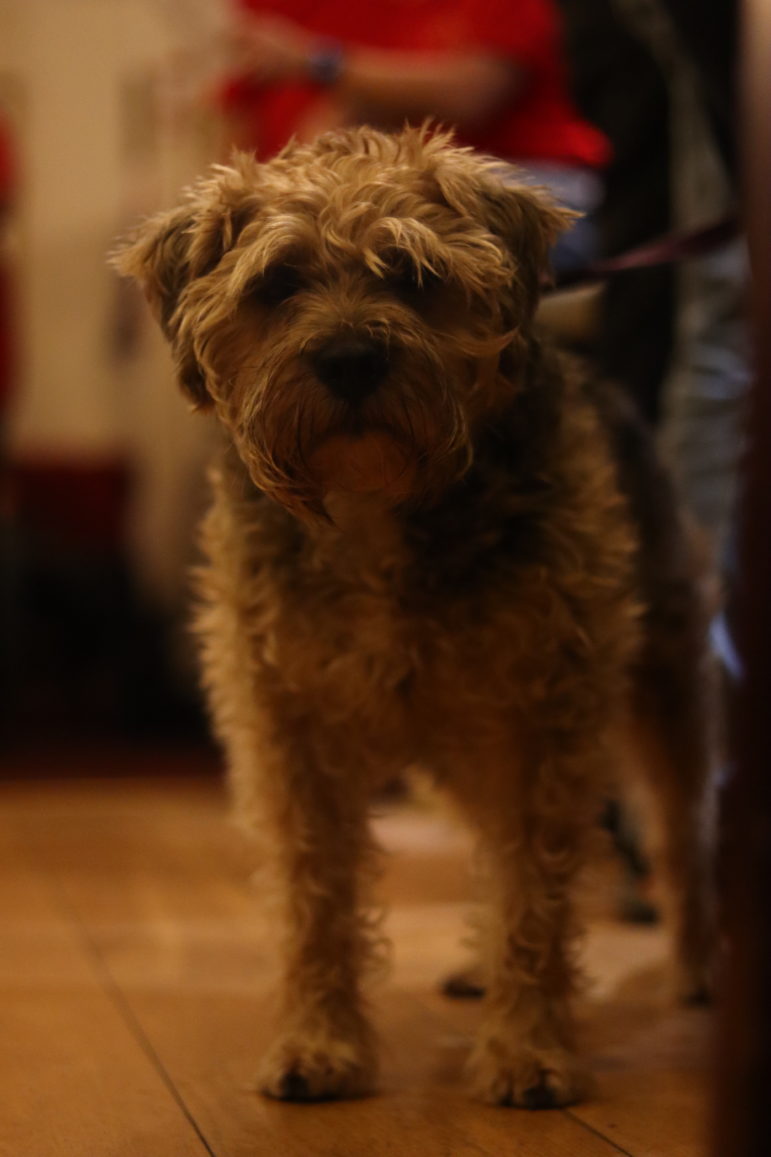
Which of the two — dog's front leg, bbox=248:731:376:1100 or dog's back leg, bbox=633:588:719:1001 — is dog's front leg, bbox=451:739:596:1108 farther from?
dog's back leg, bbox=633:588:719:1001

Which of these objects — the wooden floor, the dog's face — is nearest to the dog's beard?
the dog's face

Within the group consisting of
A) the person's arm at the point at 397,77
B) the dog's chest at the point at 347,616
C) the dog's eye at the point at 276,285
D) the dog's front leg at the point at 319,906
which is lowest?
the dog's front leg at the point at 319,906

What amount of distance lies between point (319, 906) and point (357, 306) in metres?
0.86

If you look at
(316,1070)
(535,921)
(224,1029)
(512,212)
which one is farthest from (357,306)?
(224,1029)

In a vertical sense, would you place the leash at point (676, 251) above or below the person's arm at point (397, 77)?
below

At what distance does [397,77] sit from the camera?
318 cm

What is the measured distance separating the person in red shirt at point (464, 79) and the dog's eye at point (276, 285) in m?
1.38

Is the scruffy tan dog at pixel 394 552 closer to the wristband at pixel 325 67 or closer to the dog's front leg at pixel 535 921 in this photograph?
the dog's front leg at pixel 535 921

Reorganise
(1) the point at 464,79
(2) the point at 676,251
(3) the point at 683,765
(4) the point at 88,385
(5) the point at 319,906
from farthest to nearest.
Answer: (4) the point at 88,385 → (1) the point at 464,79 → (3) the point at 683,765 → (2) the point at 676,251 → (5) the point at 319,906


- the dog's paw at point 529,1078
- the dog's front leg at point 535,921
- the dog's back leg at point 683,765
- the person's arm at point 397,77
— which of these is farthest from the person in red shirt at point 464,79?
the dog's paw at point 529,1078

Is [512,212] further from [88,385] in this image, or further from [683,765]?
[88,385]

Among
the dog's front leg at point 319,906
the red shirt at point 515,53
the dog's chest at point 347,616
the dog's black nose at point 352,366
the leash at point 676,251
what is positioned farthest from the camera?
the red shirt at point 515,53

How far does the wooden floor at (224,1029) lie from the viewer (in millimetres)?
1775

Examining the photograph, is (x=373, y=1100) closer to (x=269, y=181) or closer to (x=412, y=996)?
(x=412, y=996)
